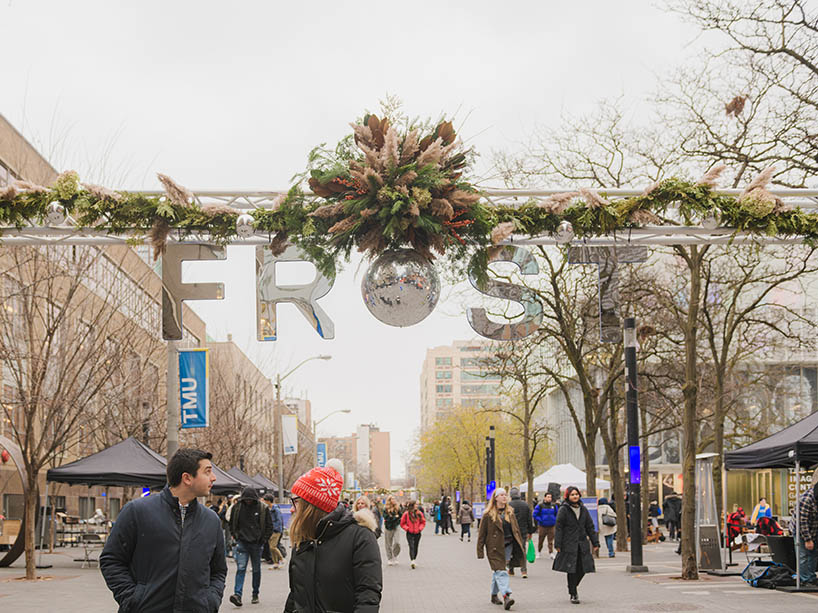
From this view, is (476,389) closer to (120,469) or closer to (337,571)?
(120,469)

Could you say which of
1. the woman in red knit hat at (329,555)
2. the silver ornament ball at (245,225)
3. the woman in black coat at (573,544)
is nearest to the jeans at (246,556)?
the woman in black coat at (573,544)

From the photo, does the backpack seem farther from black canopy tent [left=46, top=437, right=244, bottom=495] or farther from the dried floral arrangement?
black canopy tent [left=46, top=437, right=244, bottom=495]

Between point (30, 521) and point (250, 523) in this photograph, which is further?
point (30, 521)

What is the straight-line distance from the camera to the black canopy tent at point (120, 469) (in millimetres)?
23297

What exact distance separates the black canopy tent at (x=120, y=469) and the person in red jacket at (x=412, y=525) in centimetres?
630

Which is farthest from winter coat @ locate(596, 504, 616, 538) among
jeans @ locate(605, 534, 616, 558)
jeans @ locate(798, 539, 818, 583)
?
jeans @ locate(798, 539, 818, 583)

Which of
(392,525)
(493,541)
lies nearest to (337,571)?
(493,541)

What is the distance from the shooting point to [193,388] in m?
26.8

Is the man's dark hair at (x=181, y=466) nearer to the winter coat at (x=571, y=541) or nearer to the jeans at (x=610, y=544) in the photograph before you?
the winter coat at (x=571, y=541)

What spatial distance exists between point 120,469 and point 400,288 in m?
16.2

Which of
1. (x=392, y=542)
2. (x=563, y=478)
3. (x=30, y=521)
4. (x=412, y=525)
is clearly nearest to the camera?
(x=30, y=521)

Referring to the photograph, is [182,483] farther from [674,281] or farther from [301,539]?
[674,281]

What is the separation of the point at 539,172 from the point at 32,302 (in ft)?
43.6

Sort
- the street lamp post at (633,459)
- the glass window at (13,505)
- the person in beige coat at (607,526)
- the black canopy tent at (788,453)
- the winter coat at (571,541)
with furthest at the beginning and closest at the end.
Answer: the glass window at (13,505)
the person in beige coat at (607,526)
the street lamp post at (633,459)
the black canopy tent at (788,453)
the winter coat at (571,541)
